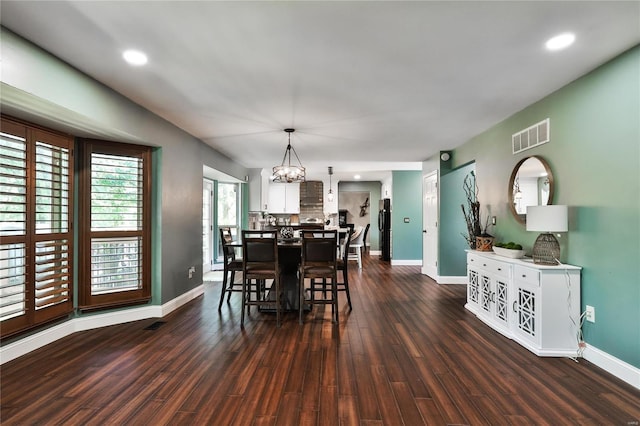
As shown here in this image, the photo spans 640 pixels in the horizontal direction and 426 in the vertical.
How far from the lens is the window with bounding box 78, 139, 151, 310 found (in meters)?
3.32

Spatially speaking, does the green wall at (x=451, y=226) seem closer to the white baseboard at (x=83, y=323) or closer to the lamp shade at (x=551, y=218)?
the lamp shade at (x=551, y=218)

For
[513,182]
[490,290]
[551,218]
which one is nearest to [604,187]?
[551,218]

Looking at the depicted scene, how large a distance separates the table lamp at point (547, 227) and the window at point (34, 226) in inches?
172

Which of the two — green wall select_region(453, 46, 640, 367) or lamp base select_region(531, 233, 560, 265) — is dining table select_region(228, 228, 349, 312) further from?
green wall select_region(453, 46, 640, 367)

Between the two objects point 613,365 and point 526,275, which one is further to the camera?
point 526,275

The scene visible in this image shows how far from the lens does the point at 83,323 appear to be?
3297mm

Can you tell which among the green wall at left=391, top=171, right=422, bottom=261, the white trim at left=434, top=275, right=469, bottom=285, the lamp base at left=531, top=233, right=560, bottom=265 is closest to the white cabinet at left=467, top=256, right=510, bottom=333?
the lamp base at left=531, top=233, right=560, bottom=265

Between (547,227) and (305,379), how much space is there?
241 centimetres

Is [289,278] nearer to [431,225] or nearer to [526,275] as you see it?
[526,275]

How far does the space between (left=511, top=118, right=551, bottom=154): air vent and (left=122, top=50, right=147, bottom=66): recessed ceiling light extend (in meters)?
3.70

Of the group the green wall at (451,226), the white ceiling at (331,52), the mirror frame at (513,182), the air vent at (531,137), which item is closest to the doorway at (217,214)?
the white ceiling at (331,52)

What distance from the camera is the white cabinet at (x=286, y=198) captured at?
31.0 feet

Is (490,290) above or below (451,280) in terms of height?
above

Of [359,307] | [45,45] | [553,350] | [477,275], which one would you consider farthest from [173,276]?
[553,350]
